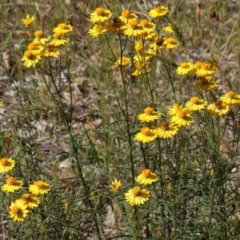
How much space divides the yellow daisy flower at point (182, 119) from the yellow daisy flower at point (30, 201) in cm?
59

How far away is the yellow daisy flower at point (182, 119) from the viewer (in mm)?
2459

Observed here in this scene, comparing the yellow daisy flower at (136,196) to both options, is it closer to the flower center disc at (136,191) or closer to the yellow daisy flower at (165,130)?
the flower center disc at (136,191)

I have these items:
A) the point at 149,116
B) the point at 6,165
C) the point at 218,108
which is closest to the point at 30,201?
the point at 6,165

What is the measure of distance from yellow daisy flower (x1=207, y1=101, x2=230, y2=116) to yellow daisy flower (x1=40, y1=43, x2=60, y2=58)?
2.10 feet

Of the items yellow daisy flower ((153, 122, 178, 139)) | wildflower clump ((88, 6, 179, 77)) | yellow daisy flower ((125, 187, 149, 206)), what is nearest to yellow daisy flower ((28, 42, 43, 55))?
wildflower clump ((88, 6, 179, 77))

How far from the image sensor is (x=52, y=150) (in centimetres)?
399

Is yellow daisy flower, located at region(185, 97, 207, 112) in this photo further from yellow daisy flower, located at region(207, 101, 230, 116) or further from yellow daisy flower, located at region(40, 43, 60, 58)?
yellow daisy flower, located at region(40, 43, 60, 58)

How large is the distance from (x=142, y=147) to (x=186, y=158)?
0.20 m

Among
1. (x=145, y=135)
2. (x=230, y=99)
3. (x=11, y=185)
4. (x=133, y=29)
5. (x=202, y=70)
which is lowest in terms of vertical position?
(x=11, y=185)

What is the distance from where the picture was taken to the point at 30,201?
242 cm

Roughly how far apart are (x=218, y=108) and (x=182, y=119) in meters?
0.14

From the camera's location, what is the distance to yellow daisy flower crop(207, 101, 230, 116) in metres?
2.47

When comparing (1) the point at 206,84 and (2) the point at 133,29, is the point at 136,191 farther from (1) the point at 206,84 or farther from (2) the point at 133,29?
(2) the point at 133,29

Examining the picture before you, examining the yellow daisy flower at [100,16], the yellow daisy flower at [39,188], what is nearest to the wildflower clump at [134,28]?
the yellow daisy flower at [100,16]
